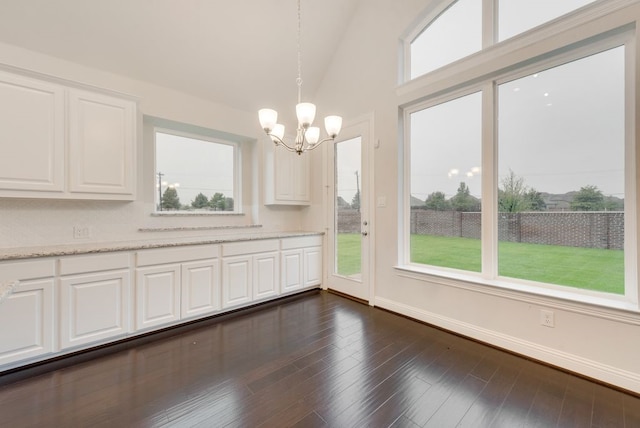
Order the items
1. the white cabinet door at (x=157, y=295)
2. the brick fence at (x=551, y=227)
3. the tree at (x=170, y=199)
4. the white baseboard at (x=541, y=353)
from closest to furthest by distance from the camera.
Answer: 1. the white baseboard at (x=541, y=353)
2. the brick fence at (x=551, y=227)
3. the white cabinet door at (x=157, y=295)
4. the tree at (x=170, y=199)

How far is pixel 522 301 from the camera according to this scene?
2355 millimetres

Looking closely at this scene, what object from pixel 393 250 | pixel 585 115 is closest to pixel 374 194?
pixel 393 250

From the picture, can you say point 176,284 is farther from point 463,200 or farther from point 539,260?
point 539,260

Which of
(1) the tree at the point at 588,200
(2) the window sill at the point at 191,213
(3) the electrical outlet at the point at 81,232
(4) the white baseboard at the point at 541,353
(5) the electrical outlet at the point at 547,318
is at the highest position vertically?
(1) the tree at the point at 588,200

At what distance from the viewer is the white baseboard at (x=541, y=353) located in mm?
1915

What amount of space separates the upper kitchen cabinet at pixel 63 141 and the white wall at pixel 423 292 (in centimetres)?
260

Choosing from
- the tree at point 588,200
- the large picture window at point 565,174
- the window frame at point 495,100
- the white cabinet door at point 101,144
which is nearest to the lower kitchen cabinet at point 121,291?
the white cabinet door at point 101,144

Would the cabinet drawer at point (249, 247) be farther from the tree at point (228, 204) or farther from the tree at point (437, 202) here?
the tree at point (437, 202)

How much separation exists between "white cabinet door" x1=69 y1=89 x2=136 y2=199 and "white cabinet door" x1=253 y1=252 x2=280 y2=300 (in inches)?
63.2

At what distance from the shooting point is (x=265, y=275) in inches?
141

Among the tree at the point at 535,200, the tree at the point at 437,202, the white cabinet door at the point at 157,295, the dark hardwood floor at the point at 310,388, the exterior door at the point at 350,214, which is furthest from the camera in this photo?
the exterior door at the point at 350,214

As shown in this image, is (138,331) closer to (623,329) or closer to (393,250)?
(393,250)

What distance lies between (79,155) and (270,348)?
2479mm

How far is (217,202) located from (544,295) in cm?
386
